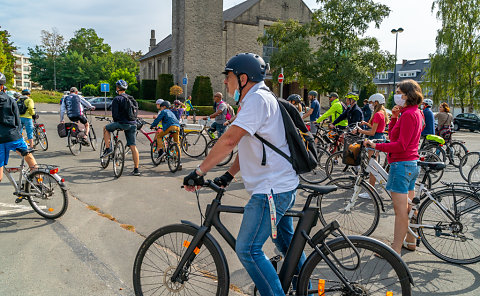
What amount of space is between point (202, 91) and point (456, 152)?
81.9 ft

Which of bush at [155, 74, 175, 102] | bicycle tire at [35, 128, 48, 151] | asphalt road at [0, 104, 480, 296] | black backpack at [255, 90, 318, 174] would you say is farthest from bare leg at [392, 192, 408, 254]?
bush at [155, 74, 175, 102]

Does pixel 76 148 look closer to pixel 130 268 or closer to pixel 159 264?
pixel 130 268

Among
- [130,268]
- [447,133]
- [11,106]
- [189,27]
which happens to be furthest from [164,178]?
[189,27]

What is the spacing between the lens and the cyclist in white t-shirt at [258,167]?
223 cm

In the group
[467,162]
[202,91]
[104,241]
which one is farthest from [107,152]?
[202,91]

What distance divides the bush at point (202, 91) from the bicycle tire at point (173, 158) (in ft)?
80.1

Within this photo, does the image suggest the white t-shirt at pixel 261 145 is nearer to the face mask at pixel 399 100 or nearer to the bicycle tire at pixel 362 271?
the bicycle tire at pixel 362 271

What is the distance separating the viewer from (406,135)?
3.67 metres

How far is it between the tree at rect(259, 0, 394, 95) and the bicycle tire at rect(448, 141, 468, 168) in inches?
555

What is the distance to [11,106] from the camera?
190 inches

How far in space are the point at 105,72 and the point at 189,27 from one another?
4427 cm

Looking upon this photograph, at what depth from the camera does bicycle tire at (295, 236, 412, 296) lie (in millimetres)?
2236

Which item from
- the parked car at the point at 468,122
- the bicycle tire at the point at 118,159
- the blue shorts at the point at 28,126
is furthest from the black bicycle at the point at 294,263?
the parked car at the point at 468,122

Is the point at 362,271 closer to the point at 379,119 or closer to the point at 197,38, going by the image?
the point at 379,119
